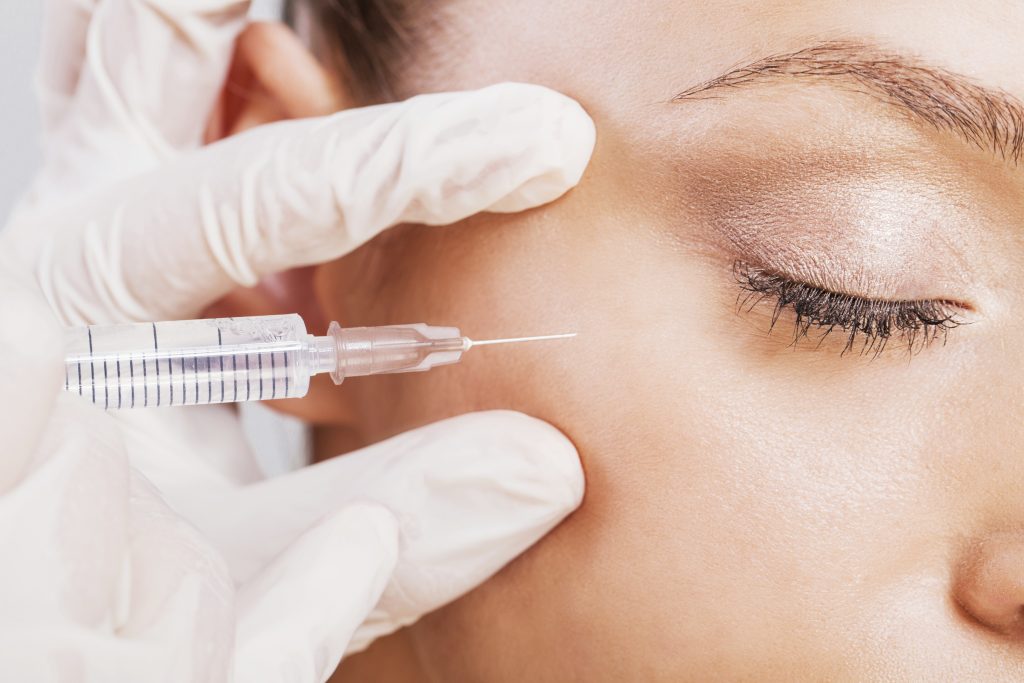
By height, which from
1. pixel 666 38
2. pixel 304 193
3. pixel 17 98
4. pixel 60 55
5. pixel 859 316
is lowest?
pixel 17 98

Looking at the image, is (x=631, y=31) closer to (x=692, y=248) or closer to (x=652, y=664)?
(x=692, y=248)

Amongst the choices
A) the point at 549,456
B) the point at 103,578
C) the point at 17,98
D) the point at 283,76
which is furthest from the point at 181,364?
the point at 17,98

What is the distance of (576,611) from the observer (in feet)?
3.35

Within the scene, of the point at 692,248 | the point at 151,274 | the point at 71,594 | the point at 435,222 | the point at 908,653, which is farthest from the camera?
the point at 151,274

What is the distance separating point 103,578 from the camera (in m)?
0.76

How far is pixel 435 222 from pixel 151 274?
16.0 inches

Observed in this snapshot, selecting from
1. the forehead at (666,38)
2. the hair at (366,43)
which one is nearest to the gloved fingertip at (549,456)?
the forehead at (666,38)

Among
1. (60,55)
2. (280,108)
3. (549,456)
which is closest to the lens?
(549,456)

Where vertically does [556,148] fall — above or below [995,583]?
above

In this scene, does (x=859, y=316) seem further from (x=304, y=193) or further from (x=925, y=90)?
(x=304, y=193)

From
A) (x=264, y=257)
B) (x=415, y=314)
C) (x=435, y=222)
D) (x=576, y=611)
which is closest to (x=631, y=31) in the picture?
(x=435, y=222)

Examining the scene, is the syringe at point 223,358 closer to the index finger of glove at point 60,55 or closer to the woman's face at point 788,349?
the woman's face at point 788,349

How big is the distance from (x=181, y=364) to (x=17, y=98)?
3.40 ft

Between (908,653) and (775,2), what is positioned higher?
(775,2)
